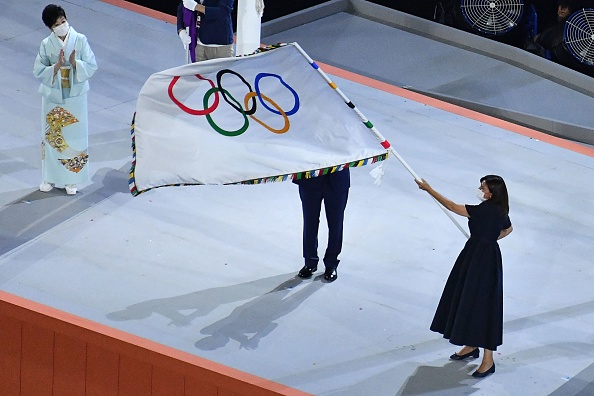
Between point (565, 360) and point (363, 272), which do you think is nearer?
point (565, 360)

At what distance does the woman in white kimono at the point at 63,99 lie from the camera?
846cm

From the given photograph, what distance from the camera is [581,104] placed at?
11.7m

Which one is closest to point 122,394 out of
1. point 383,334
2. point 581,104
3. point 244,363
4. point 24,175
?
point 244,363

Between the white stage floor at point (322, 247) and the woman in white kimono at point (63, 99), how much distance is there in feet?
0.68

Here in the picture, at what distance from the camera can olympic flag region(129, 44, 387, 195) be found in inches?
284

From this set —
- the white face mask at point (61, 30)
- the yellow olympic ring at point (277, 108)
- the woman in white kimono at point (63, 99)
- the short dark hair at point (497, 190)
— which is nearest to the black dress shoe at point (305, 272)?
the yellow olympic ring at point (277, 108)

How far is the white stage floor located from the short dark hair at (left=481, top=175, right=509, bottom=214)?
100 cm

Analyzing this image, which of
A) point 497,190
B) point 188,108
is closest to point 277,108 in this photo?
point 188,108

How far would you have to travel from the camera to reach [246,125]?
7.29 meters

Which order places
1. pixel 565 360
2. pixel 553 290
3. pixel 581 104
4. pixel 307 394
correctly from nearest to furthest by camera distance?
pixel 307 394, pixel 565 360, pixel 553 290, pixel 581 104

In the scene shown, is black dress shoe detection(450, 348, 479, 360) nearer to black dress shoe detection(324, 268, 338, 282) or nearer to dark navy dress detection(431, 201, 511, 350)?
dark navy dress detection(431, 201, 511, 350)

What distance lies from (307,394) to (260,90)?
5.71ft

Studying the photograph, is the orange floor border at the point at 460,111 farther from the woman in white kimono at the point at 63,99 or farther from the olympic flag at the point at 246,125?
the olympic flag at the point at 246,125

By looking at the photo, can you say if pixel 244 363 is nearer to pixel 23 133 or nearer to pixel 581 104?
pixel 23 133
